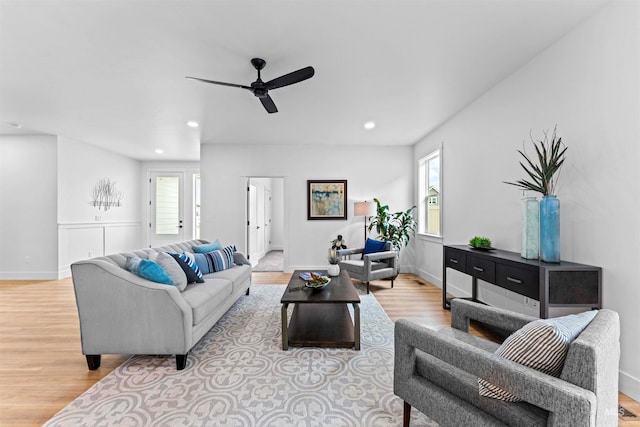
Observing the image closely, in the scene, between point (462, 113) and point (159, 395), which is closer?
point (159, 395)

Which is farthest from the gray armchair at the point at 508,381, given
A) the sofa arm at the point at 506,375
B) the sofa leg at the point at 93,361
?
the sofa leg at the point at 93,361

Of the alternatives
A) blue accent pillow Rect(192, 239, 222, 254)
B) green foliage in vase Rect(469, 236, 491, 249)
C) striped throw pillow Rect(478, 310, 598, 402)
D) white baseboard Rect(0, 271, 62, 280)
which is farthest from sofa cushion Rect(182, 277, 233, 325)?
white baseboard Rect(0, 271, 62, 280)

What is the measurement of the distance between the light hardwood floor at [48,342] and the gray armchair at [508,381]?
1077 millimetres

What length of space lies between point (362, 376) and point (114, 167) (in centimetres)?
731

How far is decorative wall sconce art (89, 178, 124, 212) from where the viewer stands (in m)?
6.21

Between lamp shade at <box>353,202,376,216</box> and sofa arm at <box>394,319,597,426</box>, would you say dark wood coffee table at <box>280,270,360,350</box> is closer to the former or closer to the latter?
sofa arm at <box>394,319,597,426</box>

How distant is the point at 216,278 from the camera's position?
3.24 metres

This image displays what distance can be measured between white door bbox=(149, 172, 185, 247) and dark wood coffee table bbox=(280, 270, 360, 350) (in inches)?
220

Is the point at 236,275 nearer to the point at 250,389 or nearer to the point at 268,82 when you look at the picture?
the point at 250,389

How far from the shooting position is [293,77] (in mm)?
2498

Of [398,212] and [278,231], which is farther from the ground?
[398,212]

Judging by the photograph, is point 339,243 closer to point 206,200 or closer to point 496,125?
point 206,200

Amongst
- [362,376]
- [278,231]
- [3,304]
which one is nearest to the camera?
[362,376]

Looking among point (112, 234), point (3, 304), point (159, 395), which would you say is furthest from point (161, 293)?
point (112, 234)
